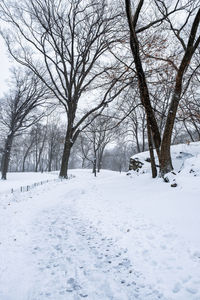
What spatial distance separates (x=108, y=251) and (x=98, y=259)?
33 centimetres

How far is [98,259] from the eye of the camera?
9.78 feet

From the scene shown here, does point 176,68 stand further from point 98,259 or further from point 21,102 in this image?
point 21,102

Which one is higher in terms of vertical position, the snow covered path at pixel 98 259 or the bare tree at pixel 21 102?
the bare tree at pixel 21 102

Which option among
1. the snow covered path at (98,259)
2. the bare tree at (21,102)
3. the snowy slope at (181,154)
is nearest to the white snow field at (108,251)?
the snow covered path at (98,259)

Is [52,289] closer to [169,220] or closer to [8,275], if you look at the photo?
[8,275]

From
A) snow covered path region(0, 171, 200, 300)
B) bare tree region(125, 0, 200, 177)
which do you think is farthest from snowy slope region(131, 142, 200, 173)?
snow covered path region(0, 171, 200, 300)

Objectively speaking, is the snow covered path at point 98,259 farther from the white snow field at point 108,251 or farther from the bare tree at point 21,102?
the bare tree at point 21,102

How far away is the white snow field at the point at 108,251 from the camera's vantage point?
220 centimetres

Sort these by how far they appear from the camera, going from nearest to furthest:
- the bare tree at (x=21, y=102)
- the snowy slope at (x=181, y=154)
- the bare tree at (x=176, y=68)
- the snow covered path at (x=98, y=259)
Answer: the snow covered path at (x=98, y=259) → the bare tree at (x=176, y=68) → the snowy slope at (x=181, y=154) → the bare tree at (x=21, y=102)

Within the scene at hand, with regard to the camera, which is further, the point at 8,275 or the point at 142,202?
the point at 142,202

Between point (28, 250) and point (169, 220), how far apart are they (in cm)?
340

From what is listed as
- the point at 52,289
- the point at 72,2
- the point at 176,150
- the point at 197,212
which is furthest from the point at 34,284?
the point at 72,2

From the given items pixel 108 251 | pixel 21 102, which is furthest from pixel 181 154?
pixel 21 102

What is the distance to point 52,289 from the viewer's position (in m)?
2.23
